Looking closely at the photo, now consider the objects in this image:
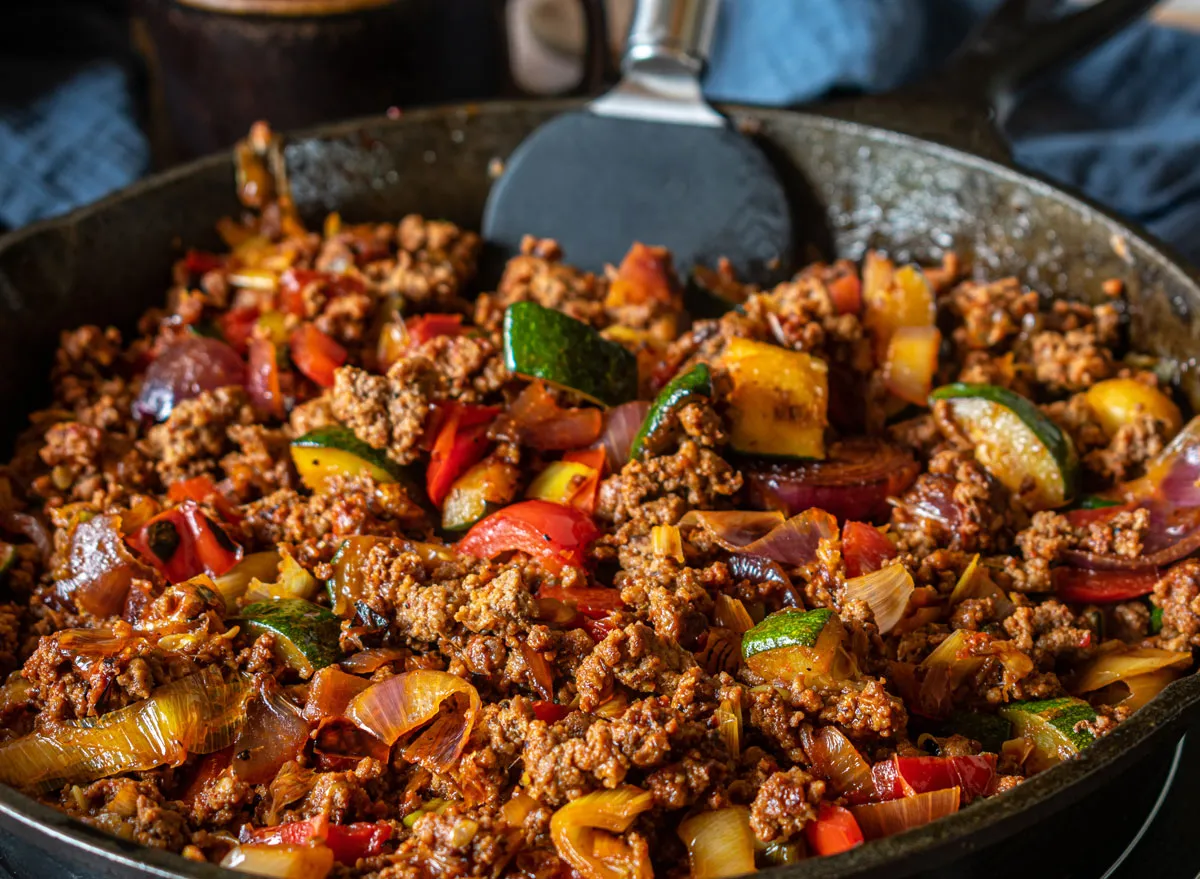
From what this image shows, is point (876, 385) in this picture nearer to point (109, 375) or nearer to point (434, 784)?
point (434, 784)

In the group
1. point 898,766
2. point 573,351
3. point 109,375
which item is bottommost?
point 109,375

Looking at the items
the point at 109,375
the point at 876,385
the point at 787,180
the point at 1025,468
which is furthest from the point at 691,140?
the point at 109,375

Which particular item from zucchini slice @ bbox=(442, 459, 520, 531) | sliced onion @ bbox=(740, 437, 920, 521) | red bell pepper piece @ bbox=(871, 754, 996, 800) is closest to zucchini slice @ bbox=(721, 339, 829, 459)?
sliced onion @ bbox=(740, 437, 920, 521)

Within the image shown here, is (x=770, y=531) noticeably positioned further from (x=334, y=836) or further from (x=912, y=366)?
(x=334, y=836)

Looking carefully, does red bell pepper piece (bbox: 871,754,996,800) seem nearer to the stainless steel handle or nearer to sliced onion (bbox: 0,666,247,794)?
sliced onion (bbox: 0,666,247,794)

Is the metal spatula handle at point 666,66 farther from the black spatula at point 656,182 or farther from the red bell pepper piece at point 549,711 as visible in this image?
the red bell pepper piece at point 549,711

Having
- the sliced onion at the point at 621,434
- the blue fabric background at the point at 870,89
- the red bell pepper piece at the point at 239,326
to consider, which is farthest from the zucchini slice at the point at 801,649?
the blue fabric background at the point at 870,89

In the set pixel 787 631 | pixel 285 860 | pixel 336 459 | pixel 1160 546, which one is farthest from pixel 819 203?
pixel 285 860

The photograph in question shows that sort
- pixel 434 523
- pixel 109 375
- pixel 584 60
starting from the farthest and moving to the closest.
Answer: pixel 584 60 < pixel 109 375 < pixel 434 523
